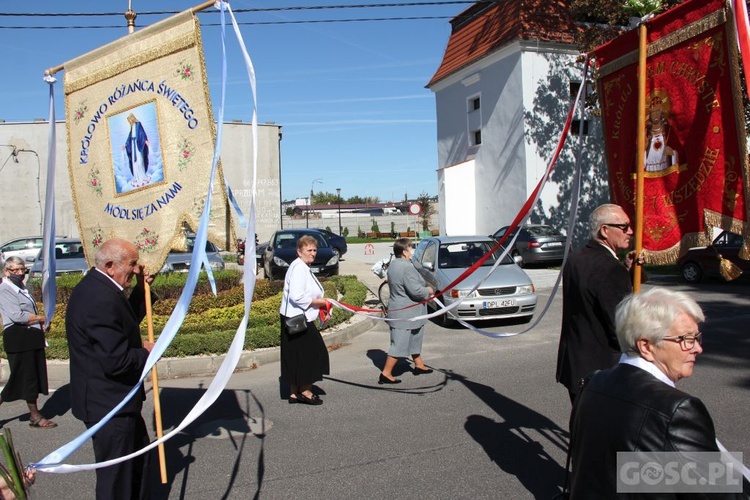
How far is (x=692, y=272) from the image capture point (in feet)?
49.2

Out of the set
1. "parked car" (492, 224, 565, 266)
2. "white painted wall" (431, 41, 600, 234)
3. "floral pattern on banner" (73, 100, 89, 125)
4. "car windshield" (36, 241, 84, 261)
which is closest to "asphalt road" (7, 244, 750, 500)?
"floral pattern on banner" (73, 100, 89, 125)

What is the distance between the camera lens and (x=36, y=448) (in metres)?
5.52

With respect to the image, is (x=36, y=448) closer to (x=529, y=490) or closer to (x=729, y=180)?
(x=529, y=490)

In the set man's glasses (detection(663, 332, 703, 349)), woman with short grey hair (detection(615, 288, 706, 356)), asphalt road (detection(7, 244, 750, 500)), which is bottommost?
asphalt road (detection(7, 244, 750, 500))

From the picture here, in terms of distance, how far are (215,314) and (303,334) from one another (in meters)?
4.38

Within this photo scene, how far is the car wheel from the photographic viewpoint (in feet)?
48.8

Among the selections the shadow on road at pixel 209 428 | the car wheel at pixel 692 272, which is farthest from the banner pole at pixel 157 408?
the car wheel at pixel 692 272

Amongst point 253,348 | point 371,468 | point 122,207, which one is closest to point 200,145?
point 122,207

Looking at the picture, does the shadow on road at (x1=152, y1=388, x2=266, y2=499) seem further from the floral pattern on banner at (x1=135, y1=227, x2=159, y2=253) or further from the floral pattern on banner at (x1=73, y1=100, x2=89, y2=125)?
the floral pattern on banner at (x1=73, y1=100, x2=89, y2=125)

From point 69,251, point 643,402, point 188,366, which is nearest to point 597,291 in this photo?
point 643,402

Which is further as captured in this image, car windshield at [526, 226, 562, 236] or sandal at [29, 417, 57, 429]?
car windshield at [526, 226, 562, 236]

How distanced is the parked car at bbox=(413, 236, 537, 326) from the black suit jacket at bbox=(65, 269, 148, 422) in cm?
694

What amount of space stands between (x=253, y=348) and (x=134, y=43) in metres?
5.35

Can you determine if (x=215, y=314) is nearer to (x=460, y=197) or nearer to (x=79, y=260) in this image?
(x=79, y=260)
